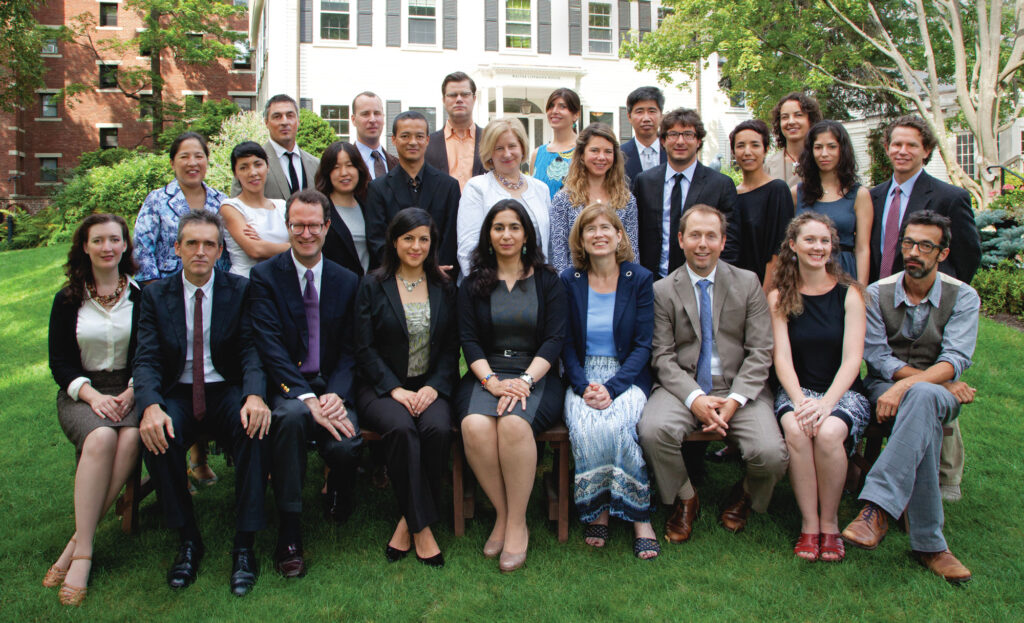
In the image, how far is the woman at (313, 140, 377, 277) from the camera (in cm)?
468

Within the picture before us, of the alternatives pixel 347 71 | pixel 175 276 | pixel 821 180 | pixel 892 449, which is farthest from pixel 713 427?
pixel 347 71

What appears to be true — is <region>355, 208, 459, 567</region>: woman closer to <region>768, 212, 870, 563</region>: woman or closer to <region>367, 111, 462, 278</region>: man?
<region>367, 111, 462, 278</region>: man

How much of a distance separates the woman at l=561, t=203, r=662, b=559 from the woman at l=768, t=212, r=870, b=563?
2.57 ft

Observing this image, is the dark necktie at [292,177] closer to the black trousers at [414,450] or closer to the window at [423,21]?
the black trousers at [414,450]

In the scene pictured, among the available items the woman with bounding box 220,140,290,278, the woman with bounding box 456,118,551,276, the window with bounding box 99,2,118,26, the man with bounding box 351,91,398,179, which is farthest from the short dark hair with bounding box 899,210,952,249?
the window with bounding box 99,2,118,26

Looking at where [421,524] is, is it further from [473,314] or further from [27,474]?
[27,474]

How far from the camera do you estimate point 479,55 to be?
22484mm

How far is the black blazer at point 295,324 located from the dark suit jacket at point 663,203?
2.03 m

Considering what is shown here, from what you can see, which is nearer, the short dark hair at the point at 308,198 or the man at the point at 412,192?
the short dark hair at the point at 308,198

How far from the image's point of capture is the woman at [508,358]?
376 cm

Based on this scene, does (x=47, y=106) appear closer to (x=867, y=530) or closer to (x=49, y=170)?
(x=49, y=170)

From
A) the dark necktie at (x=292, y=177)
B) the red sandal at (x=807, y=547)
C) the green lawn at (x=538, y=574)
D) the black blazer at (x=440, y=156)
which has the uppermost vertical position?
the black blazer at (x=440, y=156)

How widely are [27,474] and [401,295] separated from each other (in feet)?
10.4

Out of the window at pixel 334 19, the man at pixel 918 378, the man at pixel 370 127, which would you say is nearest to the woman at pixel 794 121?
the man at pixel 918 378
